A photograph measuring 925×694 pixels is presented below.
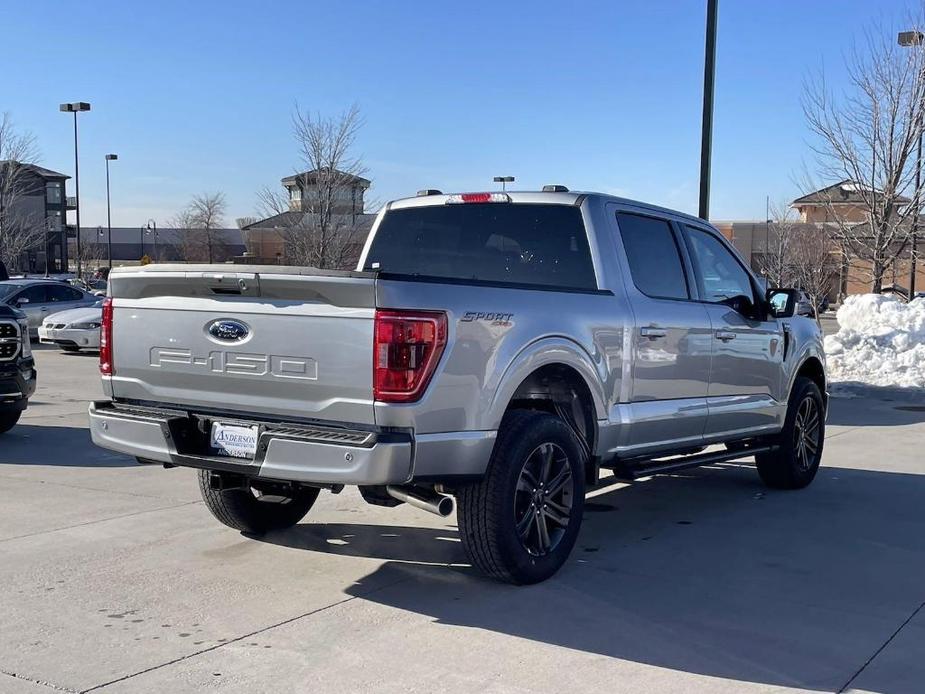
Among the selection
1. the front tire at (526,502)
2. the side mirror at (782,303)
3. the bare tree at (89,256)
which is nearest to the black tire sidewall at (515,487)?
the front tire at (526,502)

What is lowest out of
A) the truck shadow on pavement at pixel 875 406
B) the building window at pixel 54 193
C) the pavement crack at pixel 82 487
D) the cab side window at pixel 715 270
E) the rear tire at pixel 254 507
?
the truck shadow on pavement at pixel 875 406

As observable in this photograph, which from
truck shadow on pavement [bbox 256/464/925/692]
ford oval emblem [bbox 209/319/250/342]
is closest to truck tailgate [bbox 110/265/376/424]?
ford oval emblem [bbox 209/319/250/342]

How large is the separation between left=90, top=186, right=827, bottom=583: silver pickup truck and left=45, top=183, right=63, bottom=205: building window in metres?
85.9

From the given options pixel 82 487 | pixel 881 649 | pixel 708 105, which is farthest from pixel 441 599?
pixel 708 105

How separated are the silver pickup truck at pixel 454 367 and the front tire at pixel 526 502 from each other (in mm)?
11

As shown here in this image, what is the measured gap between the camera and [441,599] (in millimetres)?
5094

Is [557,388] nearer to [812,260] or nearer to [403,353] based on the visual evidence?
[403,353]

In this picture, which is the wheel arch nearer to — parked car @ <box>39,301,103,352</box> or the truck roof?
the truck roof

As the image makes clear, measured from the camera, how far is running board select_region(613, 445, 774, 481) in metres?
6.15

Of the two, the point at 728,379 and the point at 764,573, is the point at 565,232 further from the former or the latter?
the point at 764,573

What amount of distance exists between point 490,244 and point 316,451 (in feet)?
7.62

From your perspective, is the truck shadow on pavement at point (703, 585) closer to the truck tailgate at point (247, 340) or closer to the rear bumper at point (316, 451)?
the rear bumper at point (316, 451)

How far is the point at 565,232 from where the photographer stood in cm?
620

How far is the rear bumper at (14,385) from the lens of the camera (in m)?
9.59
